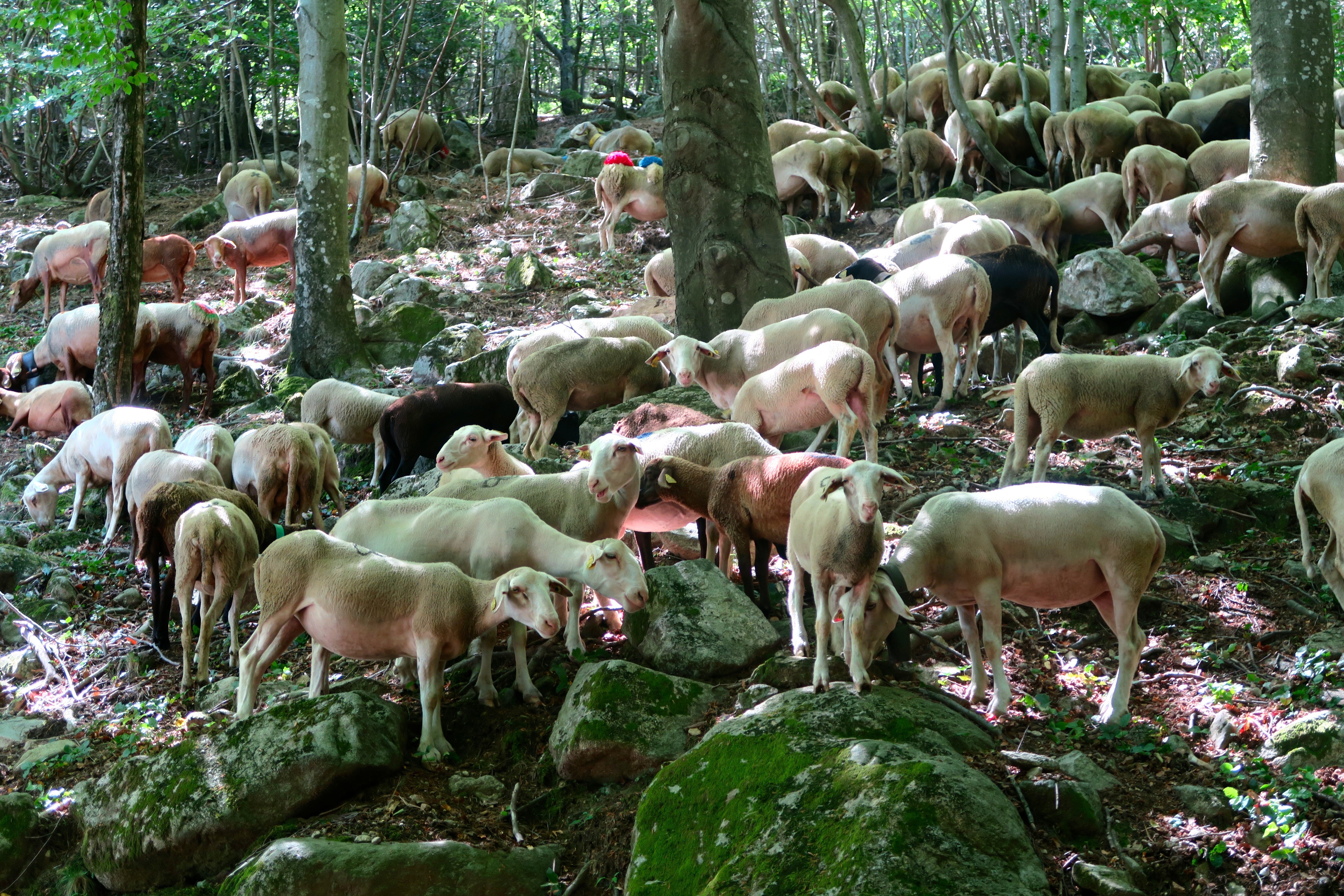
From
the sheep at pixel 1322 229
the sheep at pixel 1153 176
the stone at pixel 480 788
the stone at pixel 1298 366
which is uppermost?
the sheep at pixel 1153 176

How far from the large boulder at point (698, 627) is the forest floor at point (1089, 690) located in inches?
11.1

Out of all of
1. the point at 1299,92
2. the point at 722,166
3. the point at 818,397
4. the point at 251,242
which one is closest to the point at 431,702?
the point at 818,397

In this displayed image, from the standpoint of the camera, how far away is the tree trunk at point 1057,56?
66.6ft

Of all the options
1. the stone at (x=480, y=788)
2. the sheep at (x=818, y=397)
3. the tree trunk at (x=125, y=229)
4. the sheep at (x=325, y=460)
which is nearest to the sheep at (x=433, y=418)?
the sheep at (x=325, y=460)

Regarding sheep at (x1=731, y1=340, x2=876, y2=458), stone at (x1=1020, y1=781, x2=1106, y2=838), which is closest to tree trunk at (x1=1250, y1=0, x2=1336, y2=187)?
sheep at (x1=731, y1=340, x2=876, y2=458)

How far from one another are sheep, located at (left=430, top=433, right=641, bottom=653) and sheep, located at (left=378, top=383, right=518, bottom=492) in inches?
119

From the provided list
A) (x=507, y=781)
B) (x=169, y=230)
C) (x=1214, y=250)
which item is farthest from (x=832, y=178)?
(x=507, y=781)

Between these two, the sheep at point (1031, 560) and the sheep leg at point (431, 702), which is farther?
the sheep leg at point (431, 702)

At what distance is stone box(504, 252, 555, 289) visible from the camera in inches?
679

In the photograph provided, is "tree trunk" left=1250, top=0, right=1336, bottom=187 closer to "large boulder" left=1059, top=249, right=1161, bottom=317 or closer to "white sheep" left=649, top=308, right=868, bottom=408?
"large boulder" left=1059, top=249, right=1161, bottom=317

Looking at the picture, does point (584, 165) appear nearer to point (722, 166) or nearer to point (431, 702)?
point (722, 166)

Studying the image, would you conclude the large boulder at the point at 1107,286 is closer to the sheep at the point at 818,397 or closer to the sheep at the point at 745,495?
the sheep at the point at 818,397

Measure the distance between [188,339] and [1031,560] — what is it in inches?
478

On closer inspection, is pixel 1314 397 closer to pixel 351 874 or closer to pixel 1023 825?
pixel 1023 825
